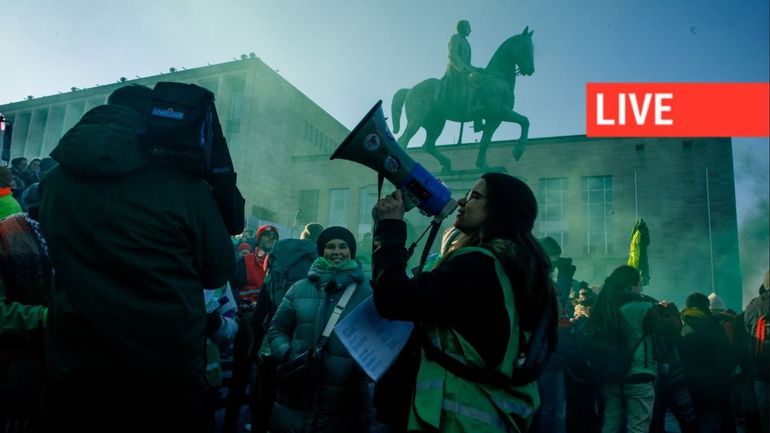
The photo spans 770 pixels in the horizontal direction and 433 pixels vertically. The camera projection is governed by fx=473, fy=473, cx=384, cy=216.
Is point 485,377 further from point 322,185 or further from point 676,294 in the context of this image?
point 322,185

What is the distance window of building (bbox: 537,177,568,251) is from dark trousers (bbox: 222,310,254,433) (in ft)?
56.4

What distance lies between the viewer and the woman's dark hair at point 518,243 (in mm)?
1769

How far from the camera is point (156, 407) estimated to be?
1.47 m

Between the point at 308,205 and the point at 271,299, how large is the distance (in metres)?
22.4

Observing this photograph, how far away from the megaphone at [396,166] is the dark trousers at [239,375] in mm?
2876

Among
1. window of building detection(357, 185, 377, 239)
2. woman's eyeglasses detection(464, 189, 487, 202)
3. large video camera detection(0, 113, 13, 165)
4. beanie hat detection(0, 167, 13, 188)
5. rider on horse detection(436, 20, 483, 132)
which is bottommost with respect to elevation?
woman's eyeglasses detection(464, 189, 487, 202)

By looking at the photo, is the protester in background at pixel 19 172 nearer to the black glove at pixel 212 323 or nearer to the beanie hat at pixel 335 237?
the beanie hat at pixel 335 237

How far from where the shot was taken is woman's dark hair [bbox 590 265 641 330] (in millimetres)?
4656

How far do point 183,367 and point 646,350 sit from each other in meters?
4.52

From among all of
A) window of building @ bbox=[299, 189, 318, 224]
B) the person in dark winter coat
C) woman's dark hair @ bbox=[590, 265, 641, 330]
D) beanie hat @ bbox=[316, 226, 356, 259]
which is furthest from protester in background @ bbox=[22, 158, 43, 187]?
window of building @ bbox=[299, 189, 318, 224]

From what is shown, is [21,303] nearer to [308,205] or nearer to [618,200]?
[618,200]

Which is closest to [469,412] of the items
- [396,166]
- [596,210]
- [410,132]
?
[396,166]

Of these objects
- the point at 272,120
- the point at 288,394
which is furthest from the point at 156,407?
the point at 272,120

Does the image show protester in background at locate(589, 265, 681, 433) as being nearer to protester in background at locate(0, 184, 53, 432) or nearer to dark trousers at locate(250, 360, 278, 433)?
dark trousers at locate(250, 360, 278, 433)
